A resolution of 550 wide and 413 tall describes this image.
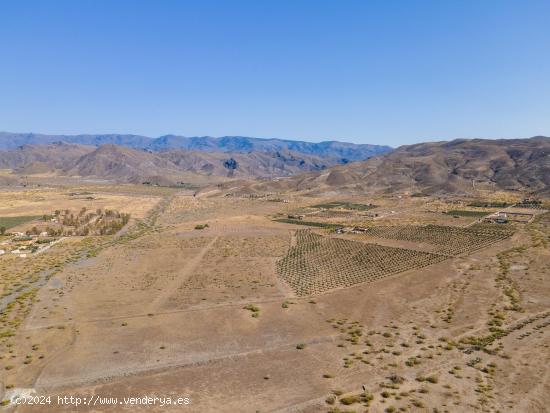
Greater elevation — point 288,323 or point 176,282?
point 288,323

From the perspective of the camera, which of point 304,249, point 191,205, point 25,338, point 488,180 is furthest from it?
point 488,180

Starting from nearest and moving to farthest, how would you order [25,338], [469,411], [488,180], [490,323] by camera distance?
[469,411] < [25,338] < [490,323] < [488,180]

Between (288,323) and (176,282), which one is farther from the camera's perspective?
(176,282)

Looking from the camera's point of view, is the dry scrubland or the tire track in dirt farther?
the tire track in dirt

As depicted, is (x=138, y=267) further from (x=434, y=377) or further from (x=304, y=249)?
(x=434, y=377)

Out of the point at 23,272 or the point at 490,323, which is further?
the point at 23,272

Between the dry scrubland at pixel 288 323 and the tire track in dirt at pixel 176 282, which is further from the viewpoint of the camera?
the tire track in dirt at pixel 176 282

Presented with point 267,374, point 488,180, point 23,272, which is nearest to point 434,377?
point 267,374

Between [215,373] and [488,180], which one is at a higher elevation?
[488,180]
